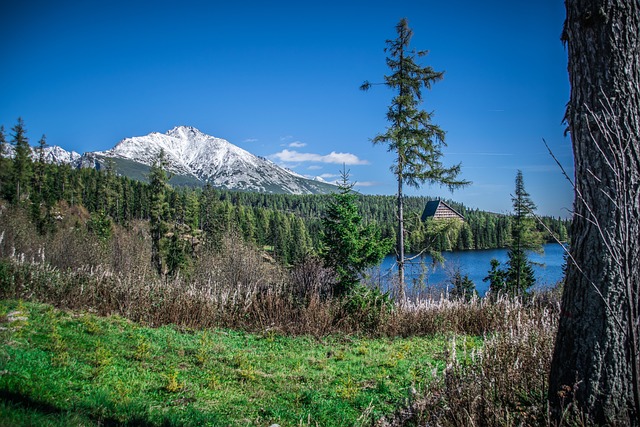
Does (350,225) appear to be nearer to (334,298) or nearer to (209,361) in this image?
(334,298)

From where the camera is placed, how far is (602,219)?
2832 millimetres

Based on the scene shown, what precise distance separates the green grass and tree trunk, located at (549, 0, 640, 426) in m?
1.18

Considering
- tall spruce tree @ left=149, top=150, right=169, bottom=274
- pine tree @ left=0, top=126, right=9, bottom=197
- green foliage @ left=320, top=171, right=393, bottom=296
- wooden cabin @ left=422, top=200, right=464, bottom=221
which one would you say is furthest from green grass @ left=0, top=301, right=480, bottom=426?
pine tree @ left=0, top=126, right=9, bottom=197

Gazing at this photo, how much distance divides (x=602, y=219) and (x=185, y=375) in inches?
206

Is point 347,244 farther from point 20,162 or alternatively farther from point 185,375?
point 20,162

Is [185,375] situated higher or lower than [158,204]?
lower

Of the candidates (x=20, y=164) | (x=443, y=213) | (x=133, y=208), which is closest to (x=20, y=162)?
(x=20, y=164)

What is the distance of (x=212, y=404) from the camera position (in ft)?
13.9

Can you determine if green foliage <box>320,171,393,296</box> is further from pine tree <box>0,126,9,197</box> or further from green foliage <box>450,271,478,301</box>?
pine tree <box>0,126,9,197</box>

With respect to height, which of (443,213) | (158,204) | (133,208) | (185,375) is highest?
(133,208)

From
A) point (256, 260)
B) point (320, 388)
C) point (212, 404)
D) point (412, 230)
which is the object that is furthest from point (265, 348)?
point (256, 260)

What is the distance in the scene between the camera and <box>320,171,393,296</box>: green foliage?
9961 millimetres

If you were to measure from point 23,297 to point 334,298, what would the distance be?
7680 mm

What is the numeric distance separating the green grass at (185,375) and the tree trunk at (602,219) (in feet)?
3.88
